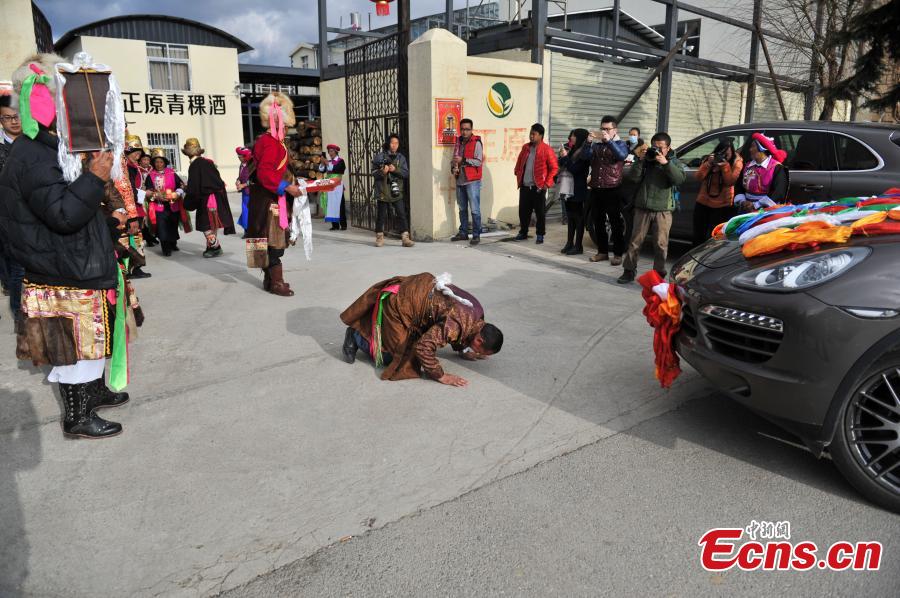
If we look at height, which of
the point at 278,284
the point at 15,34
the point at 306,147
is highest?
the point at 15,34

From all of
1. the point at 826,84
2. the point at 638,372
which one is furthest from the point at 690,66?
the point at 638,372

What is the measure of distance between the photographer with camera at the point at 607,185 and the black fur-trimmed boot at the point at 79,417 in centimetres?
621

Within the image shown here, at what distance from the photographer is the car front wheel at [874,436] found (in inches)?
107

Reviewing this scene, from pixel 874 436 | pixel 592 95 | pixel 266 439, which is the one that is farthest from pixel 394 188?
pixel 874 436

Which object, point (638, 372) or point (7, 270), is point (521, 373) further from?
point (7, 270)

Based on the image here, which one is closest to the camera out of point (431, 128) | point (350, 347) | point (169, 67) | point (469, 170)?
point (350, 347)

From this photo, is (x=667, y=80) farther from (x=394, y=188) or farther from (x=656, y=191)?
(x=656, y=191)

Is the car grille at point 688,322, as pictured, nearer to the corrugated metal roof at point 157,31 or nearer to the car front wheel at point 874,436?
the car front wheel at point 874,436

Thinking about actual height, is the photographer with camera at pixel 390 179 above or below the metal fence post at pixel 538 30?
below

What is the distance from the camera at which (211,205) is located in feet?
29.6

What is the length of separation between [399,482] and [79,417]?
1868mm

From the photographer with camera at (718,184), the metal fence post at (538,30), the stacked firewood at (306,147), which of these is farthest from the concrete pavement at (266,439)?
the stacked firewood at (306,147)

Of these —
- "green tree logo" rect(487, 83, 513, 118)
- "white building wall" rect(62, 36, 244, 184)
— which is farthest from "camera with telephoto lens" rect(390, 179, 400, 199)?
"white building wall" rect(62, 36, 244, 184)

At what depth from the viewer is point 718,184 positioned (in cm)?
689
